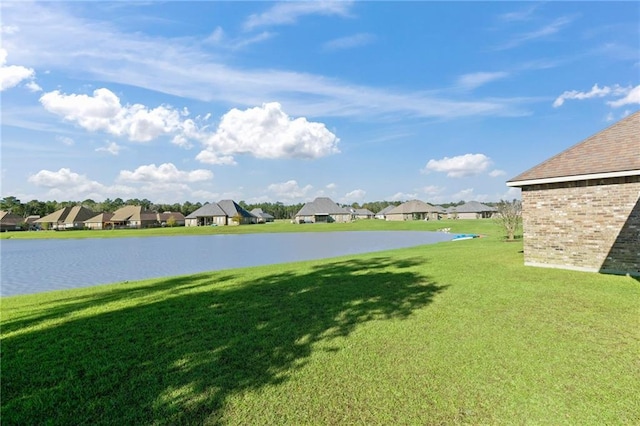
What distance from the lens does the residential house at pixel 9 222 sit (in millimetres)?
75250

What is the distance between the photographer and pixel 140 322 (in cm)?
625

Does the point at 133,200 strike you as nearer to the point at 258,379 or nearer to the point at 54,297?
the point at 54,297

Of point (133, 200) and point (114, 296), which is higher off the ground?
point (133, 200)

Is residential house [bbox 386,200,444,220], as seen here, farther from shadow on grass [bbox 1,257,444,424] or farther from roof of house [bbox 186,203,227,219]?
shadow on grass [bbox 1,257,444,424]

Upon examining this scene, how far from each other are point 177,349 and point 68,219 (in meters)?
90.2

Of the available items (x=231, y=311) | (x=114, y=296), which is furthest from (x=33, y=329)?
(x=231, y=311)

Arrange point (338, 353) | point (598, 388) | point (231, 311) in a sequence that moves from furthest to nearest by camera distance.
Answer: point (231, 311)
point (338, 353)
point (598, 388)

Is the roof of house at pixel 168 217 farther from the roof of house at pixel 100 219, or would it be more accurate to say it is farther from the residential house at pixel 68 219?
the residential house at pixel 68 219

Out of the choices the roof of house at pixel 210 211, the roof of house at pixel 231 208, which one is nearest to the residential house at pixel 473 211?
the roof of house at pixel 231 208

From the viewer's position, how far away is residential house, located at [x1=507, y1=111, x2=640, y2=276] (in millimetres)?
9445

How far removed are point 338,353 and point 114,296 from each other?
683 cm

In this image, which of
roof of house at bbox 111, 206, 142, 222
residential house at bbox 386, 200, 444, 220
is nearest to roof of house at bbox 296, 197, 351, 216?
residential house at bbox 386, 200, 444, 220

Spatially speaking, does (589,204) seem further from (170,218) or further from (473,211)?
(473,211)

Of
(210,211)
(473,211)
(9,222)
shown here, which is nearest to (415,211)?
(473,211)
